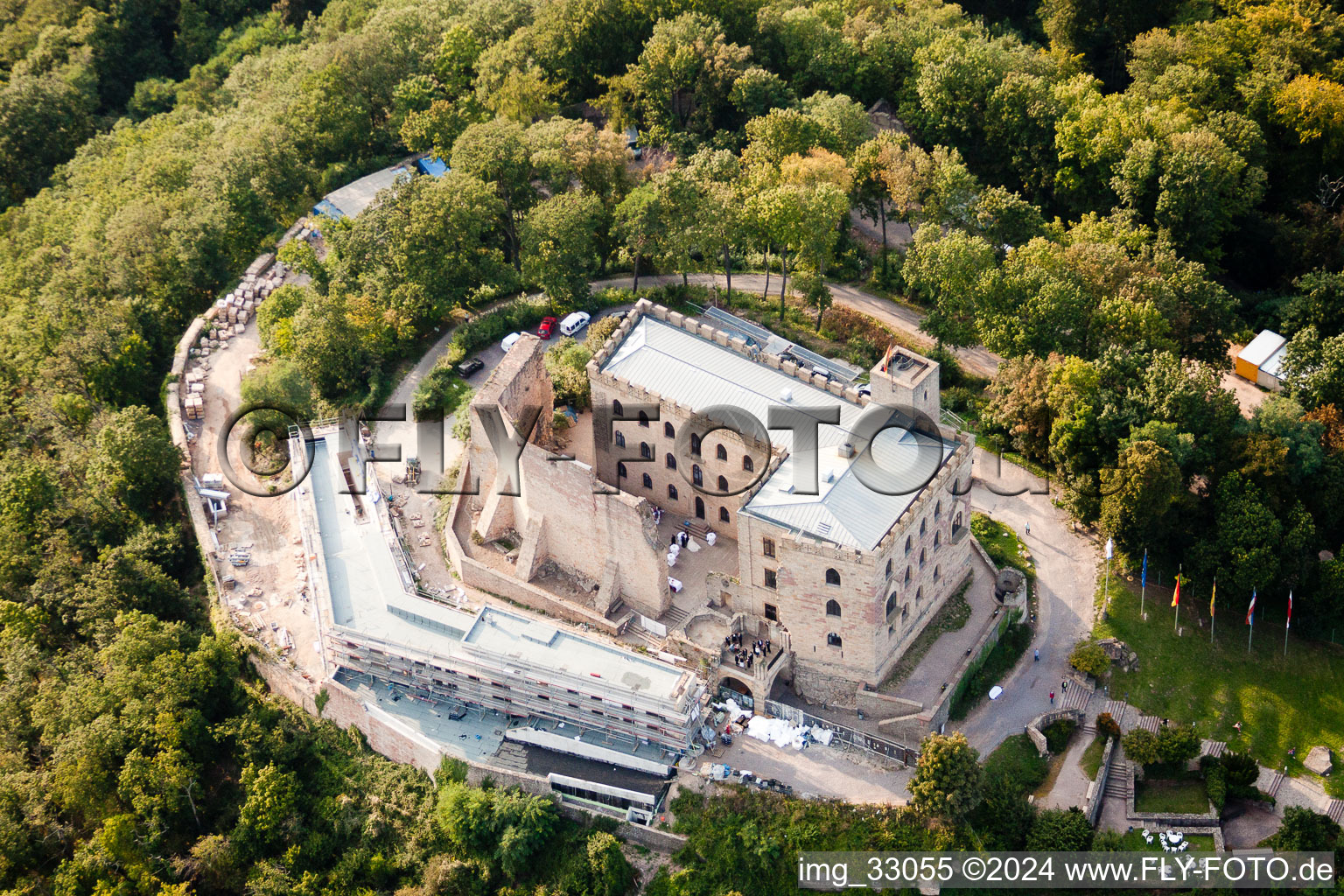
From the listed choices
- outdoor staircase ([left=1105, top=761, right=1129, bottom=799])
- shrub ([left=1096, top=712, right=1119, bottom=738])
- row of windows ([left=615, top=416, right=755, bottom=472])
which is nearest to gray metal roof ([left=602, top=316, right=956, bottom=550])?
row of windows ([left=615, top=416, right=755, bottom=472])

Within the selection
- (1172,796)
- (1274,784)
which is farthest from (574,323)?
(1274,784)

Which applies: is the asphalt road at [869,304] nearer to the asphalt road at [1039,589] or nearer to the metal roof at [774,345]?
the metal roof at [774,345]

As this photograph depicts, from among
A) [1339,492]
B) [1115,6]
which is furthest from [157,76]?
[1339,492]

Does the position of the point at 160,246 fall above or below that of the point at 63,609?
above

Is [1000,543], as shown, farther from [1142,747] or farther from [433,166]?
[433,166]

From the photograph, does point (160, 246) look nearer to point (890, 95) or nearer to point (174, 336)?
point (174, 336)

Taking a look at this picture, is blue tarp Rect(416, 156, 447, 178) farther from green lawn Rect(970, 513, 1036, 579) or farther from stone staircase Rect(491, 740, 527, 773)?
stone staircase Rect(491, 740, 527, 773)
